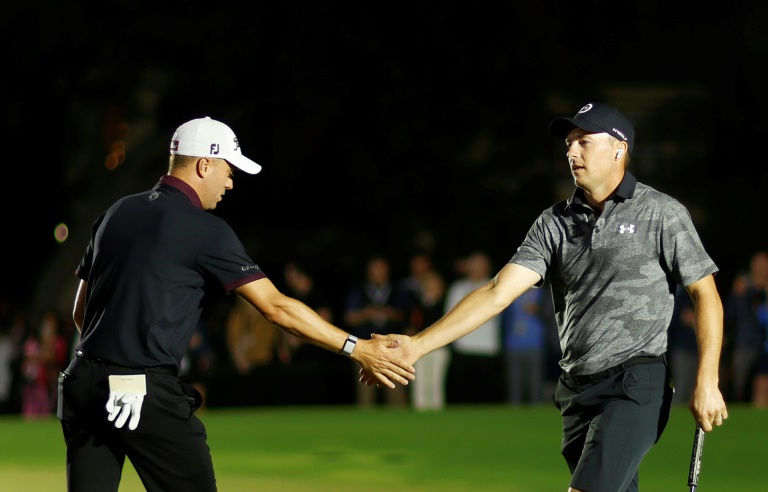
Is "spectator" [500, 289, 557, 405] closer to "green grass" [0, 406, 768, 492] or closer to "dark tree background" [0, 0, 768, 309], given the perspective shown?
"green grass" [0, 406, 768, 492]

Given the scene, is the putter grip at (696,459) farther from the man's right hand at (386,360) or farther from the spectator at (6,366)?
the spectator at (6,366)

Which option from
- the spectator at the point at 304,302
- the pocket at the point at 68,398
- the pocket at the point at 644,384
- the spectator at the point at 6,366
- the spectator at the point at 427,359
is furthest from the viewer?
the spectator at the point at 6,366

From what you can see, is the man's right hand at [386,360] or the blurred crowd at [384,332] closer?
the man's right hand at [386,360]

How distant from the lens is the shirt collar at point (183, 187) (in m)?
7.07

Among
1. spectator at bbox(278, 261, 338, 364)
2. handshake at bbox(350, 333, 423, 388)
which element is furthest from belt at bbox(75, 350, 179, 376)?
spectator at bbox(278, 261, 338, 364)

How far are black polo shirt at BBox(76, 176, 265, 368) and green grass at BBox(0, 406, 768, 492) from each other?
470 centimetres

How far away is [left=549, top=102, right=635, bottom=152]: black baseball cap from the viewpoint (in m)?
7.37

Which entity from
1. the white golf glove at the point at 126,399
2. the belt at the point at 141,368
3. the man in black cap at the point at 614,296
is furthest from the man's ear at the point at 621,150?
the white golf glove at the point at 126,399

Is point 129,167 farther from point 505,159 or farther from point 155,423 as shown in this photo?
point 155,423

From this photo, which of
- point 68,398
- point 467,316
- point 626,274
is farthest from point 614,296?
point 68,398

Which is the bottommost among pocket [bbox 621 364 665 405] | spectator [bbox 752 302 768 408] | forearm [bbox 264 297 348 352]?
pocket [bbox 621 364 665 405]

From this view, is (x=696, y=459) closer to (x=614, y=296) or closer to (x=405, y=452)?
(x=614, y=296)

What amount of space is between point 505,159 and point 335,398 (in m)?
6.75

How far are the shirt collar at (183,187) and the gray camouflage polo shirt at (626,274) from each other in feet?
6.33
